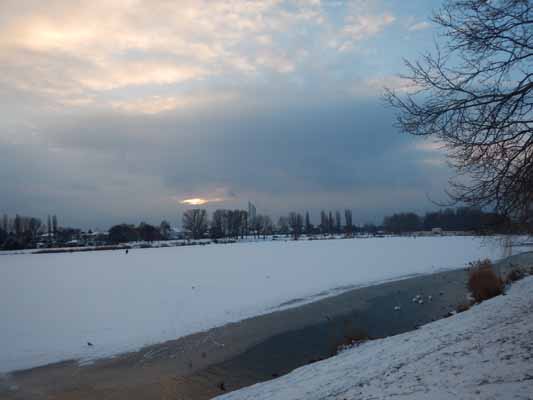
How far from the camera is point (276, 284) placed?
22.4 m

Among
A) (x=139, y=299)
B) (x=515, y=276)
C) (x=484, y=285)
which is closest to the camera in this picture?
(x=484, y=285)

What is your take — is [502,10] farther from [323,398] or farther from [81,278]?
[81,278]

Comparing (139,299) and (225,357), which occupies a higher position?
(139,299)

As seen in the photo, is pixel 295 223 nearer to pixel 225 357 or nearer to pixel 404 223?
pixel 404 223

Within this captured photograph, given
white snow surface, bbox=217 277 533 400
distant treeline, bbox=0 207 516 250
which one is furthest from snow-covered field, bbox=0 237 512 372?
distant treeline, bbox=0 207 516 250

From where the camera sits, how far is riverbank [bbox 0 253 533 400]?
8.69m

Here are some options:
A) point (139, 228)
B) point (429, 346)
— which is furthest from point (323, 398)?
point (139, 228)

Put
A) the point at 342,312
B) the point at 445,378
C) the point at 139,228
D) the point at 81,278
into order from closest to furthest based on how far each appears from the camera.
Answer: the point at 445,378 < the point at 342,312 < the point at 81,278 < the point at 139,228

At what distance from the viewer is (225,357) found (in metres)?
10.6

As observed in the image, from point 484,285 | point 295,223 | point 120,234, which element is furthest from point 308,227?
point 484,285

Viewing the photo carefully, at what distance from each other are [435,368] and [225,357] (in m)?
6.07

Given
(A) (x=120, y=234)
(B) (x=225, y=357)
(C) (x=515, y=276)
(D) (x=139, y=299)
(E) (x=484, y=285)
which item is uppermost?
(A) (x=120, y=234)

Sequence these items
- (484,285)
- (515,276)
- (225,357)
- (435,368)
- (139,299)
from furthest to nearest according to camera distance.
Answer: (515,276) → (139,299) → (484,285) → (225,357) → (435,368)

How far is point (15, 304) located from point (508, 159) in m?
19.8
